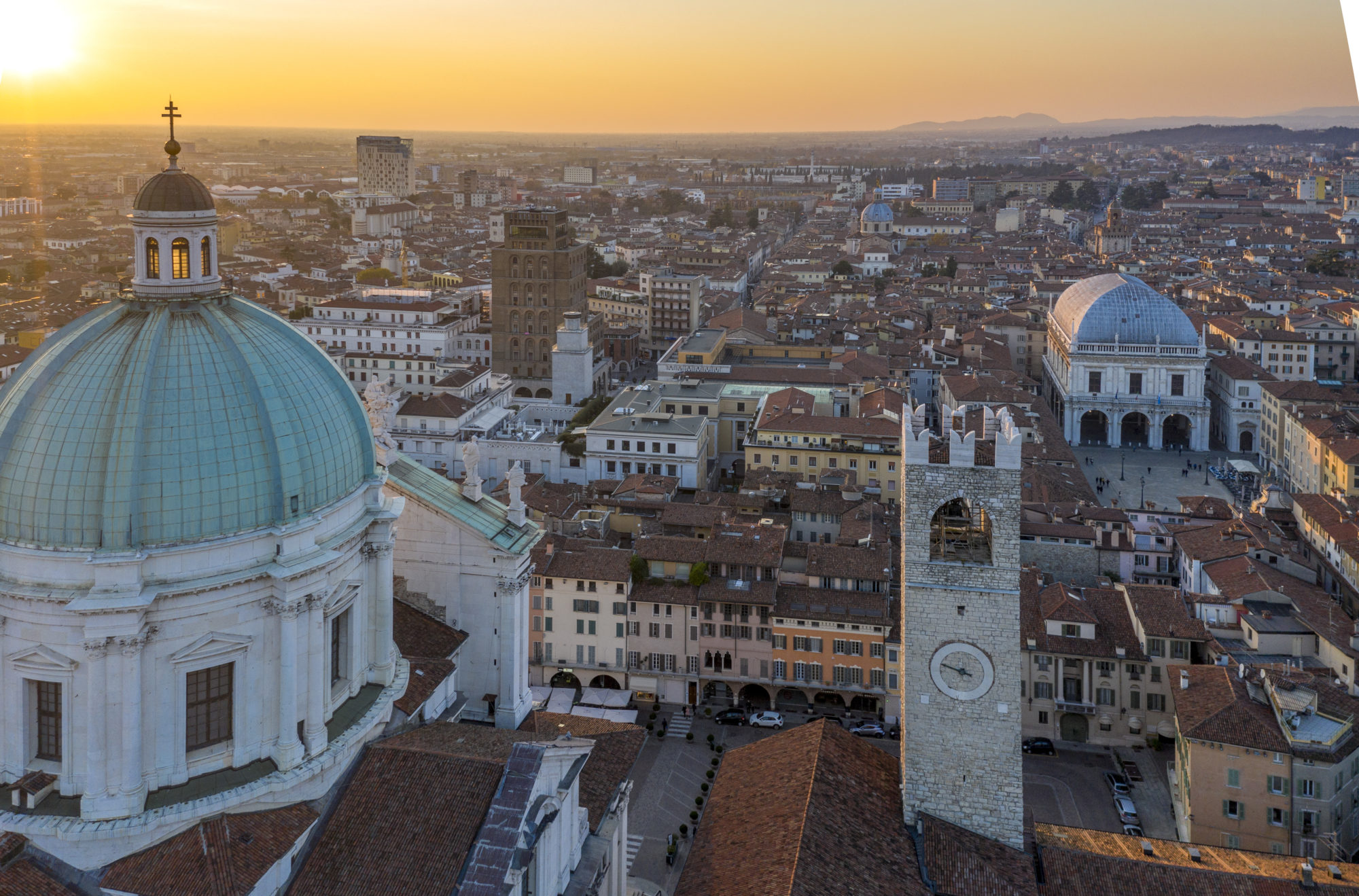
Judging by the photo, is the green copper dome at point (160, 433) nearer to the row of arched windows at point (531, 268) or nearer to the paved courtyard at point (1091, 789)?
the paved courtyard at point (1091, 789)

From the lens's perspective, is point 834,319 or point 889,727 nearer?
point 889,727

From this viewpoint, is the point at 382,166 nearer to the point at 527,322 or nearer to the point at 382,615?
the point at 527,322

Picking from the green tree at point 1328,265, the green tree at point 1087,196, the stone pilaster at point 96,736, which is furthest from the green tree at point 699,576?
the green tree at point 1087,196

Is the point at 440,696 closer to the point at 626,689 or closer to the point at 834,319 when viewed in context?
the point at 626,689

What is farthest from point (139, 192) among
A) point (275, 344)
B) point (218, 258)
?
point (275, 344)

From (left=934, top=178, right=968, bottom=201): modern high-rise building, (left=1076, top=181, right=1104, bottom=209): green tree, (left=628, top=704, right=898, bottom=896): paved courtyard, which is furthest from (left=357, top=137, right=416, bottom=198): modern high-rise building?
(left=628, top=704, right=898, bottom=896): paved courtyard

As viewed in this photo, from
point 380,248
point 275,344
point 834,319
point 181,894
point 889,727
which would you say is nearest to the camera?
point 181,894

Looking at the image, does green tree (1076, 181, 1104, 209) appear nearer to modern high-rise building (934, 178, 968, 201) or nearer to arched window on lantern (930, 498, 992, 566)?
modern high-rise building (934, 178, 968, 201)
